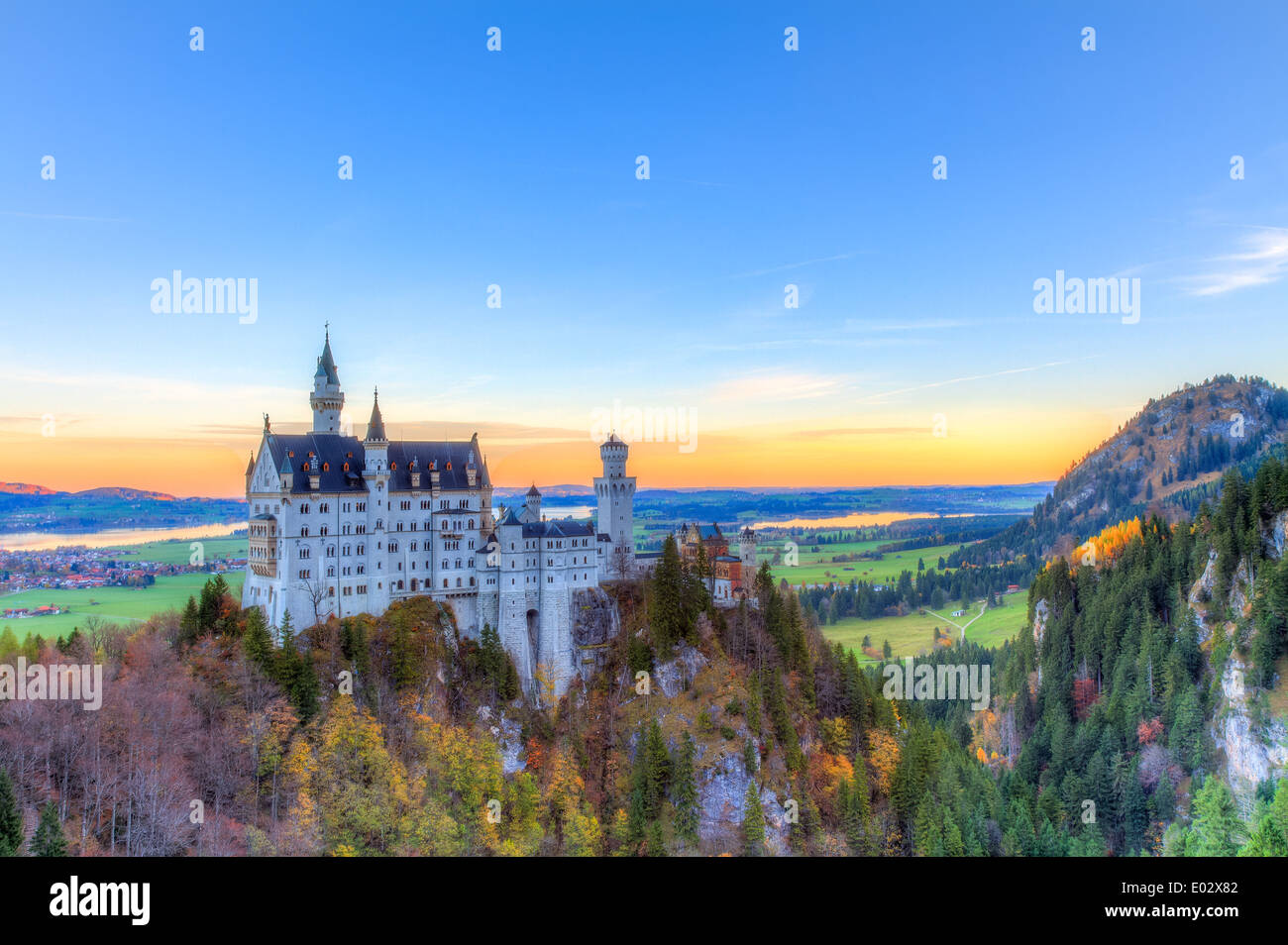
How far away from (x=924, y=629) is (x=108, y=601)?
97.6m

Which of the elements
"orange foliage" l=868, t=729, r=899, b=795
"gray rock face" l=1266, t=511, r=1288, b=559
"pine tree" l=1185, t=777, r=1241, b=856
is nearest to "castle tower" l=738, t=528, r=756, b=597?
"orange foliage" l=868, t=729, r=899, b=795

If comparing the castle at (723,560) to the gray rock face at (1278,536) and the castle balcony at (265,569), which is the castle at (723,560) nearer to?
the castle balcony at (265,569)

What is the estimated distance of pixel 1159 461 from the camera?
156500 mm

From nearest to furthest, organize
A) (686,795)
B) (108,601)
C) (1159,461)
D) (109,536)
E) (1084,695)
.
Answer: (686,795) < (108,601) < (109,536) < (1084,695) < (1159,461)

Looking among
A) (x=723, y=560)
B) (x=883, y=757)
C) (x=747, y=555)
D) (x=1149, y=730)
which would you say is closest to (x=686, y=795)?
(x=883, y=757)

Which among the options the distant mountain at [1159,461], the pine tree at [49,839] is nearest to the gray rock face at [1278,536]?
the pine tree at [49,839]

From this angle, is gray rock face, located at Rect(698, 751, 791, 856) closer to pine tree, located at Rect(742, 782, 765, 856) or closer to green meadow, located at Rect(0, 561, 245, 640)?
pine tree, located at Rect(742, 782, 765, 856)

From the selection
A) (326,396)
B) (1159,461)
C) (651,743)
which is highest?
(326,396)

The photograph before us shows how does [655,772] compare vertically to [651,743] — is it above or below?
below

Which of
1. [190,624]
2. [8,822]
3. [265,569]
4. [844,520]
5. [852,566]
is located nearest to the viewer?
[8,822]

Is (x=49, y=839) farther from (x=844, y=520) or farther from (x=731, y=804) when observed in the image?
(x=844, y=520)

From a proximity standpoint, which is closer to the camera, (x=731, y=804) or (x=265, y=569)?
(x=265, y=569)

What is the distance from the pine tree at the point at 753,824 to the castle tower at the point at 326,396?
3271 centimetres
